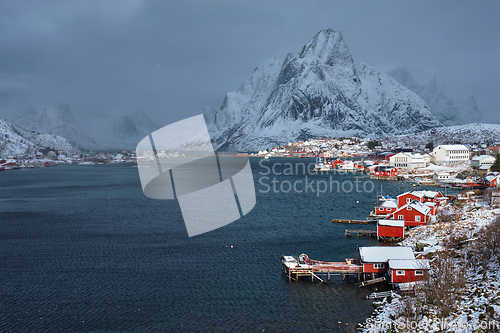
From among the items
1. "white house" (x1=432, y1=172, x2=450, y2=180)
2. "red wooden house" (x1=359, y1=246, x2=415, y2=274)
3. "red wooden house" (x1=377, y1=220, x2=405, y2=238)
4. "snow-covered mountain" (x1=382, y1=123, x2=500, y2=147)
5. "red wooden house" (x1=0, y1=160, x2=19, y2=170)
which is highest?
"red wooden house" (x1=359, y1=246, x2=415, y2=274)

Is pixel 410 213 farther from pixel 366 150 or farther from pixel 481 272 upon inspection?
pixel 366 150

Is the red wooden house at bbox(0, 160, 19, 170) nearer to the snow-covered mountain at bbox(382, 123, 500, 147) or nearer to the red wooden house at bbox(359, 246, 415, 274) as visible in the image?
the red wooden house at bbox(359, 246, 415, 274)

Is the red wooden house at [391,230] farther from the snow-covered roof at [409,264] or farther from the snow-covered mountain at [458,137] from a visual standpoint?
the snow-covered mountain at [458,137]

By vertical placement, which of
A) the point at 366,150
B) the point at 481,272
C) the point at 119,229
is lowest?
the point at 366,150

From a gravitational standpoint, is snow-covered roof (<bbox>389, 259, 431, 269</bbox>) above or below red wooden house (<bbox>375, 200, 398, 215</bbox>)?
above

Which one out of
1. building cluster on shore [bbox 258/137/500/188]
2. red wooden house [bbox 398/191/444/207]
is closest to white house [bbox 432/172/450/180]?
building cluster on shore [bbox 258/137/500/188]

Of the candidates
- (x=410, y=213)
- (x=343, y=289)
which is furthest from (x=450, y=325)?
(x=410, y=213)
